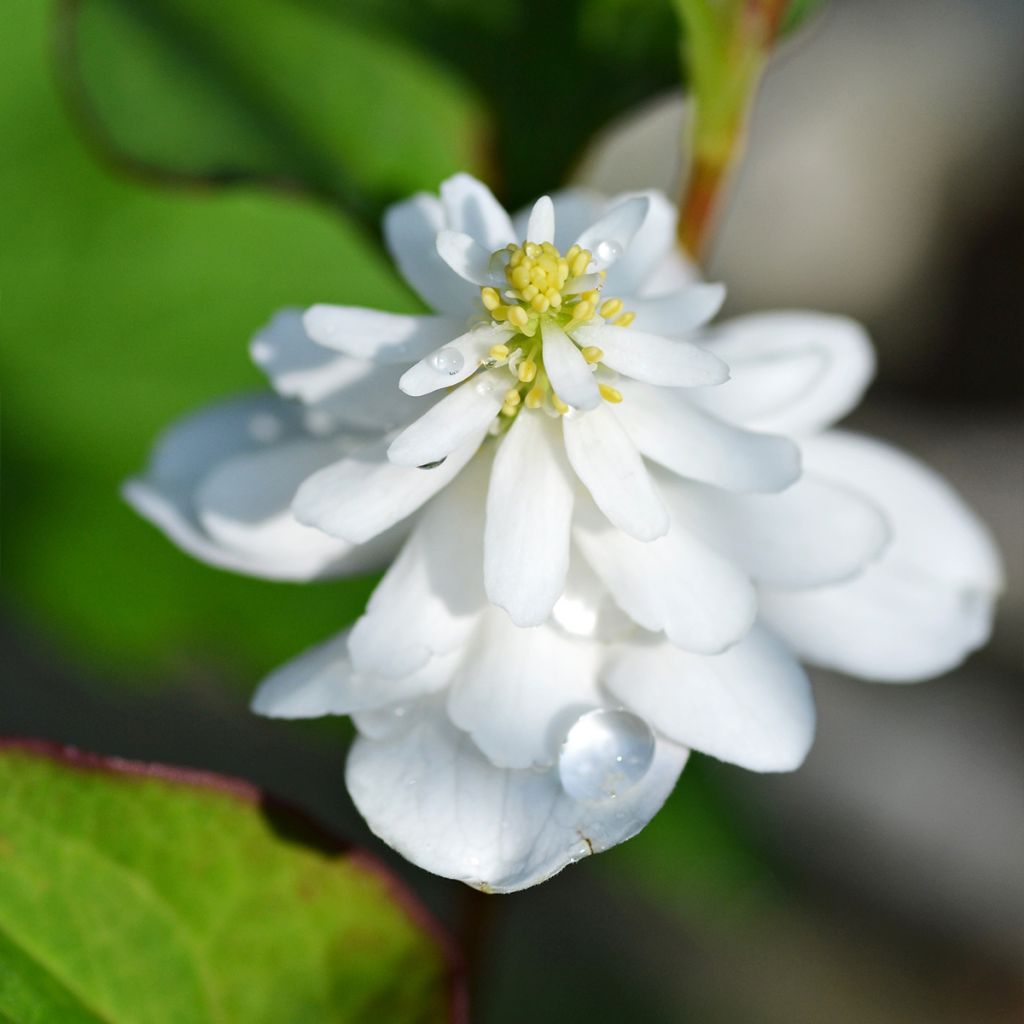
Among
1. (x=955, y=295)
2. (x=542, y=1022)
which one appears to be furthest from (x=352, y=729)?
(x=955, y=295)

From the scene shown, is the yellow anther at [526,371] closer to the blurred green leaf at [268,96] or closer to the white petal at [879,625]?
the white petal at [879,625]

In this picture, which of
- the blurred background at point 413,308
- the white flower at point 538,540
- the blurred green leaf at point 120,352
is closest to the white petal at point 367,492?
the white flower at point 538,540

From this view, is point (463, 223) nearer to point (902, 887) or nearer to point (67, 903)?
point (67, 903)

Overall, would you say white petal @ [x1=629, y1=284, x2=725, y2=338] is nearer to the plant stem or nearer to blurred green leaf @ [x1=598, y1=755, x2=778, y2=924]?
the plant stem

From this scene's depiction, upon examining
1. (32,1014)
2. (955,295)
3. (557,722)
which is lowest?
(955,295)

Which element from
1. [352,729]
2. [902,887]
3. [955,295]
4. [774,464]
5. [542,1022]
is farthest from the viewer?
[955,295]

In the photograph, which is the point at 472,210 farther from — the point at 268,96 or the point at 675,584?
the point at 268,96

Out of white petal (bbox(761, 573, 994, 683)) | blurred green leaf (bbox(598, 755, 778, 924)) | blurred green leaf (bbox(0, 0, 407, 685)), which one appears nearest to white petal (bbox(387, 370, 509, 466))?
white petal (bbox(761, 573, 994, 683))
